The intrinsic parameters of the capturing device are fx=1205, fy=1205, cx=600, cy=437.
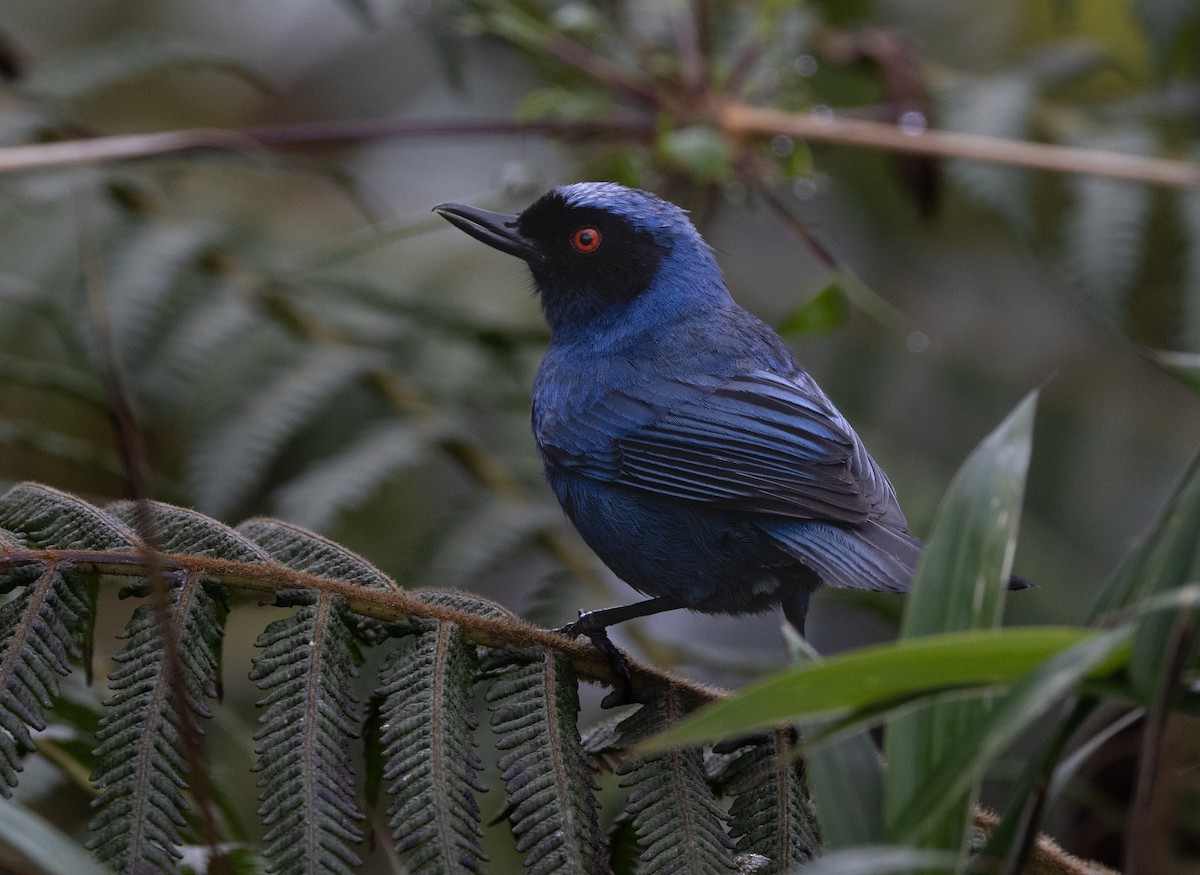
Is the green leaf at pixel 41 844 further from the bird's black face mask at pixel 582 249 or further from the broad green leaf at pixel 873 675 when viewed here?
the bird's black face mask at pixel 582 249

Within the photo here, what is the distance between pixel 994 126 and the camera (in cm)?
399

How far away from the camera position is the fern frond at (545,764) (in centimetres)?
176

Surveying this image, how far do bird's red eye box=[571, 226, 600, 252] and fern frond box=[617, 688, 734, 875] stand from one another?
62.5 inches

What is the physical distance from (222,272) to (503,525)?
137cm

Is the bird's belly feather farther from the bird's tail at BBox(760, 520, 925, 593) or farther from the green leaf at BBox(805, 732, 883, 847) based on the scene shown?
the green leaf at BBox(805, 732, 883, 847)

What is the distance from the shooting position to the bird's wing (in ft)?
8.23

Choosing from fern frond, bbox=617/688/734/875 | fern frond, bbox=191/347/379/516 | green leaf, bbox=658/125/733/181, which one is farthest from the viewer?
fern frond, bbox=191/347/379/516

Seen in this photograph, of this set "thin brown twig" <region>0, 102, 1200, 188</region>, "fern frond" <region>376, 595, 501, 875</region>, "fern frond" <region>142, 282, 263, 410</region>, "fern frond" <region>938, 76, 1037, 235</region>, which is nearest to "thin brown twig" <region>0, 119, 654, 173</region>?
"thin brown twig" <region>0, 102, 1200, 188</region>

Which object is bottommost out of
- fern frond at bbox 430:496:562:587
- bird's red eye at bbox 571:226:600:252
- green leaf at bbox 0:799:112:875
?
fern frond at bbox 430:496:562:587

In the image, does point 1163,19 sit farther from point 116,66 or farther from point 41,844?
point 41,844

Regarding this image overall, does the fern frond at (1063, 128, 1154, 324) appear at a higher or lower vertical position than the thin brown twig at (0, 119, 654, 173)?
lower

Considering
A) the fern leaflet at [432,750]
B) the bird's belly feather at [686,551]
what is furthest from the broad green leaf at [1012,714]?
the bird's belly feather at [686,551]

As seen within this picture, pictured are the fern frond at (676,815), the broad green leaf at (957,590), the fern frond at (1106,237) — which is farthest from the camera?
the fern frond at (1106,237)

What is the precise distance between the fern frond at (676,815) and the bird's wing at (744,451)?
72 centimetres
